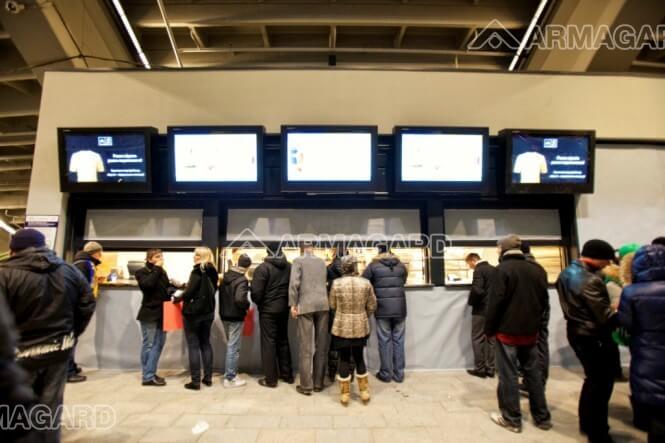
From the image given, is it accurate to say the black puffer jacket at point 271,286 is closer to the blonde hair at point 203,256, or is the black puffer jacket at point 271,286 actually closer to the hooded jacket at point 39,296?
the blonde hair at point 203,256

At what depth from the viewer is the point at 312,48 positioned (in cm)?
635

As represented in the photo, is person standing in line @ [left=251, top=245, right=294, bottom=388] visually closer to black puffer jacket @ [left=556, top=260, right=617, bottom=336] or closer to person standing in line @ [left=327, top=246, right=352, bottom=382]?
person standing in line @ [left=327, top=246, right=352, bottom=382]

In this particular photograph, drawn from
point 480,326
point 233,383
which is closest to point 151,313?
point 233,383

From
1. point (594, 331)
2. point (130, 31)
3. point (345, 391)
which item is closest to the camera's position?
point (594, 331)

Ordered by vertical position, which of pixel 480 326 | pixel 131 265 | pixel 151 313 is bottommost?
pixel 480 326

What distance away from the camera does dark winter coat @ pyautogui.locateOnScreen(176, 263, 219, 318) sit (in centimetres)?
384

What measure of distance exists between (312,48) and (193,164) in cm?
333

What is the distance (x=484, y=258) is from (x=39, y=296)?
4921 mm

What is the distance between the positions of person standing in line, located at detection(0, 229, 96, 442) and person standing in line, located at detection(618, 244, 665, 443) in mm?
3678

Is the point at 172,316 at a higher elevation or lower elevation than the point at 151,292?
lower

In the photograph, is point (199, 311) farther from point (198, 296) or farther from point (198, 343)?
point (198, 343)

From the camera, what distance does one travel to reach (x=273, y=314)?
3959 millimetres

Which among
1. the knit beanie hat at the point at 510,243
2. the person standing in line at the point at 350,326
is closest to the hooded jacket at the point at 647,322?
the knit beanie hat at the point at 510,243

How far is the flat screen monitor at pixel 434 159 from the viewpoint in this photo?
4.57m
